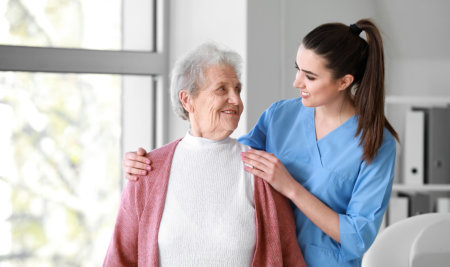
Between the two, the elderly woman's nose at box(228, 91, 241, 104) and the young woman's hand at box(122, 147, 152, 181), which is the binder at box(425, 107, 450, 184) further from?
the young woman's hand at box(122, 147, 152, 181)

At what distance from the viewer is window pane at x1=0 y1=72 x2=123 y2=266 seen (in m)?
3.19

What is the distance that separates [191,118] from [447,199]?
2.08 metres

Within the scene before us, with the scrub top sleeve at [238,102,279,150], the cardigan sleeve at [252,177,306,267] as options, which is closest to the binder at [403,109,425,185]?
the scrub top sleeve at [238,102,279,150]

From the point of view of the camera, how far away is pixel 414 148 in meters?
3.07

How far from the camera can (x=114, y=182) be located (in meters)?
3.53

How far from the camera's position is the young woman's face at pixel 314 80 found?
162 cm

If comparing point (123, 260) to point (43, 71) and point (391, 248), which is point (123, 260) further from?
point (43, 71)

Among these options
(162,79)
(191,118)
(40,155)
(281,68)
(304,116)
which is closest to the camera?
(191,118)

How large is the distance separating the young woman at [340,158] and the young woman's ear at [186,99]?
22 centimetres

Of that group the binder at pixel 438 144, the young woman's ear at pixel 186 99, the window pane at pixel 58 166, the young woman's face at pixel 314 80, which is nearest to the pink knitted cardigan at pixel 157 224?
the young woman's ear at pixel 186 99

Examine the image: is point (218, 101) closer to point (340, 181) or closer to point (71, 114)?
point (340, 181)

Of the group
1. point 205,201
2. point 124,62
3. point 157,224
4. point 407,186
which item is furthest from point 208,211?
point 124,62

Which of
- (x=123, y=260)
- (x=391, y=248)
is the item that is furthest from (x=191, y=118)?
(x=391, y=248)

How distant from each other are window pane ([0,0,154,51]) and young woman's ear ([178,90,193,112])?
6.17ft
